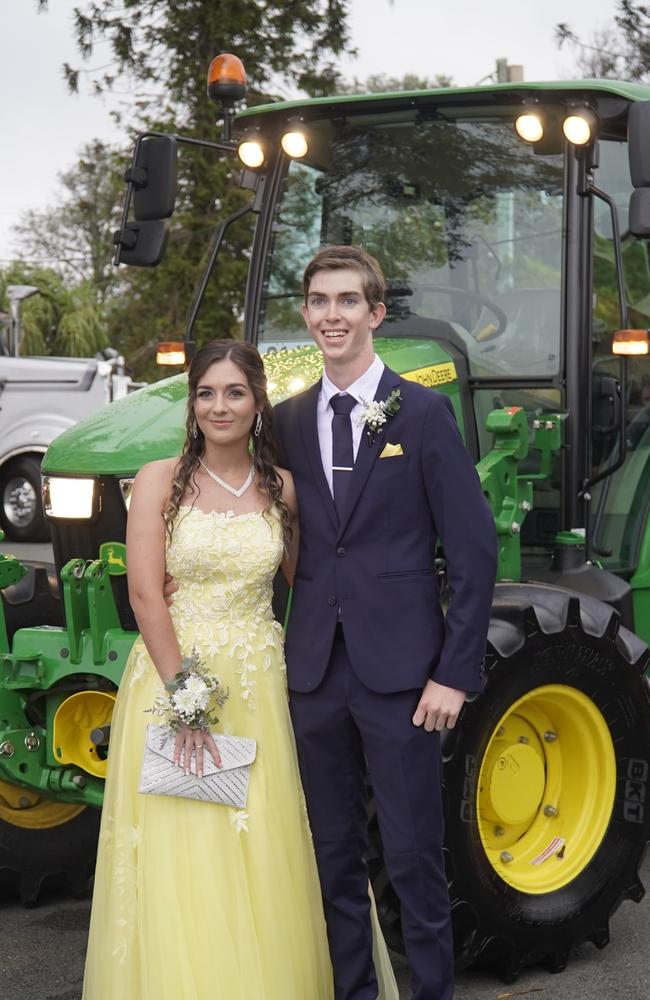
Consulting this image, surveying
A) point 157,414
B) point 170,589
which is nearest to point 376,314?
point 170,589

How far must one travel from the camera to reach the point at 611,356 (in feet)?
16.1

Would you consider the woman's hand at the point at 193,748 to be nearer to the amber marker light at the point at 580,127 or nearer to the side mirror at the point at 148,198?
the side mirror at the point at 148,198

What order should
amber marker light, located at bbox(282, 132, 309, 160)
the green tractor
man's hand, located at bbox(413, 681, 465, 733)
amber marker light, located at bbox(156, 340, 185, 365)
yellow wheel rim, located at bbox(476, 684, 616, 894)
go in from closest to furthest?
man's hand, located at bbox(413, 681, 465, 733) < the green tractor < yellow wheel rim, located at bbox(476, 684, 616, 894) < amber marker light, located at bbox(282, 132, 309, 160) < amber marker light, located at bbox(156, 340, 185, 365)

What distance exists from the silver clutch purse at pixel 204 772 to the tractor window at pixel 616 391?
7.33 ft

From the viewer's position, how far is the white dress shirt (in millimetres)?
3227

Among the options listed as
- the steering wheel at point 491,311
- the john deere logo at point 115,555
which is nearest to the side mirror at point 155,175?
the steering wheel at point 491,311

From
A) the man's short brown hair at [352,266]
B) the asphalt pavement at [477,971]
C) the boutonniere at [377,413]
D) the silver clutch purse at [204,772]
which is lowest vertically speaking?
the asphalt pavement at [477,971]

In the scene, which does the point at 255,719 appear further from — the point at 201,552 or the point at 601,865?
the point at 601,865

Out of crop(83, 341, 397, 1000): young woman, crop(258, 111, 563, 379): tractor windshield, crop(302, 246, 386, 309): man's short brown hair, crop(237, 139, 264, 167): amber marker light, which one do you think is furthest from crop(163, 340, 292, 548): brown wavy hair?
crop(237, 139, 264, 167): amber marker light

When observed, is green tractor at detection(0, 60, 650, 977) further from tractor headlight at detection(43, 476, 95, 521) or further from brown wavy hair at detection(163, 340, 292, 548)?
brown wavy hair at detection(163, 340, 292, 548)

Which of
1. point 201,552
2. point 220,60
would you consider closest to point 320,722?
point 201,552

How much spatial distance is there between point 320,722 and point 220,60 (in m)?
2.86

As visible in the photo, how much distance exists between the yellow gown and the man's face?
0.44 meters

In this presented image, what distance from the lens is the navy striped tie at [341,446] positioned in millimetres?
3205
